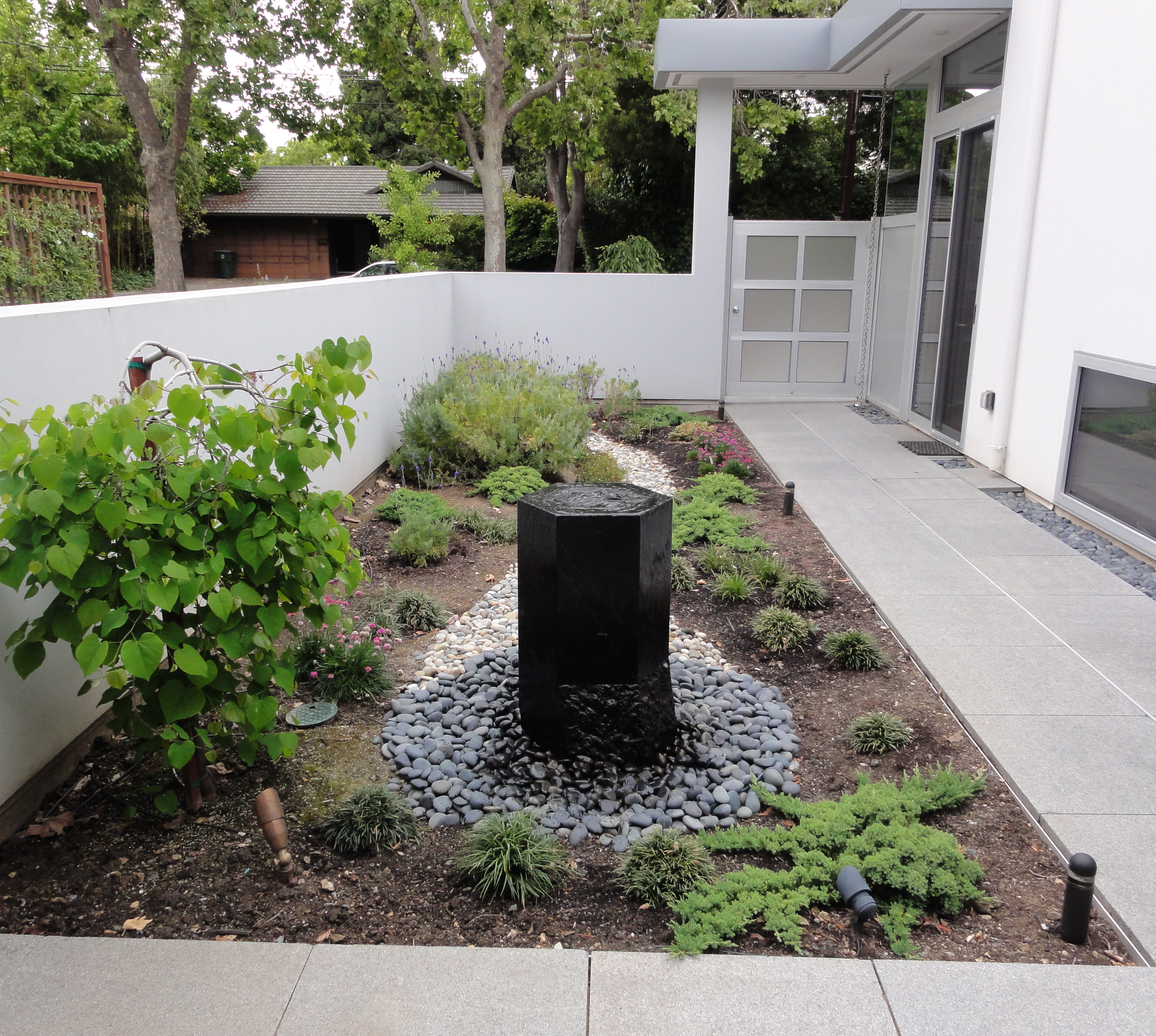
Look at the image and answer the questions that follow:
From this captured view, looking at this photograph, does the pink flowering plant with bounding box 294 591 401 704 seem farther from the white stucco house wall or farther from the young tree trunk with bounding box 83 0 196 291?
the young tree trunk with bounding box 83 0 196 291

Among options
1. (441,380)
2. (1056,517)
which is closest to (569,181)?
(441,380)

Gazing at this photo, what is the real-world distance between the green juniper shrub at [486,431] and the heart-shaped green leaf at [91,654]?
4.94m

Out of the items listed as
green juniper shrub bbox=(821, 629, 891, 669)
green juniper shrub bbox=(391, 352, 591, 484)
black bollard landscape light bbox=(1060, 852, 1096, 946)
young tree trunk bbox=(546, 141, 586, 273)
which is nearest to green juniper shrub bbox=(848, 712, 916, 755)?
green juniper shrub bbox=(821, 629, 891, 669)

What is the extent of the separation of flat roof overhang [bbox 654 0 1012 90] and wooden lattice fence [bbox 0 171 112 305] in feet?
23.4

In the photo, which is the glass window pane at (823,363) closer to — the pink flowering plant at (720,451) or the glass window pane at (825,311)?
the glass window pane at (825,311)

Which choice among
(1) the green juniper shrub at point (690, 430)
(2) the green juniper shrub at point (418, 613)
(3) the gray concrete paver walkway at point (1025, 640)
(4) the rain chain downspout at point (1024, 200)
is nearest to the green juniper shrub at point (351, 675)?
(2) the green juniper shrub at point (418, 613)

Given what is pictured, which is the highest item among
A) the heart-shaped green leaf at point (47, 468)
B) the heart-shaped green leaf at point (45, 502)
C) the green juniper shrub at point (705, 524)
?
the heart-shaped green leaf at point (47, 468)

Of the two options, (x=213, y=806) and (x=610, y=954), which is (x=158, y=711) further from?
(x=610, y=954)

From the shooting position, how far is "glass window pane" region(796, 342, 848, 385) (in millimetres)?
11688

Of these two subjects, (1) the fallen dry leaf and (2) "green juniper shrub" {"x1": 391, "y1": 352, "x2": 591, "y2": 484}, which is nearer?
(1) the fallen dry leaf

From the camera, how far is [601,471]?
7336 mm

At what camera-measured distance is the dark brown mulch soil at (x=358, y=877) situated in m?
2.63

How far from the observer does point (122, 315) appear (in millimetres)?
3816

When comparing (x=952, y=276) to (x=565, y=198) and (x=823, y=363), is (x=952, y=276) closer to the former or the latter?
(x=823, y=363)
